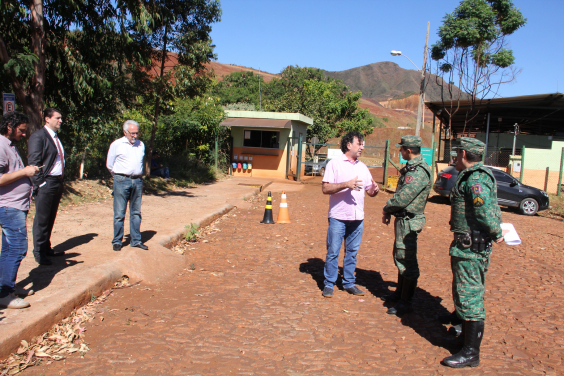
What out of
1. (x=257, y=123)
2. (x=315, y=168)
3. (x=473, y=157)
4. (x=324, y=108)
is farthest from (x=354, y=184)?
(x=324, y=108)

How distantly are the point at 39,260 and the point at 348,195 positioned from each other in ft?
12.1

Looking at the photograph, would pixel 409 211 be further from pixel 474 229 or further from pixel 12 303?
pixel 12 303

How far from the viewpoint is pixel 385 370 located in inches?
131

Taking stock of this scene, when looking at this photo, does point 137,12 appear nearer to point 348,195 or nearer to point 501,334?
point 348,195

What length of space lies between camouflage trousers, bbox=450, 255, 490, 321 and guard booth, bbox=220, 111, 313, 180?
705 inches

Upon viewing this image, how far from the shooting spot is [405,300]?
4.51m

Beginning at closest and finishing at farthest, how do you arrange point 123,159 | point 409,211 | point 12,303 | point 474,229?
point 474,229 < point 12,303 < point 409,211 < point 123,159

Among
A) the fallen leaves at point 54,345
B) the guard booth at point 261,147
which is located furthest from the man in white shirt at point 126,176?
the guard booth at point 261,147

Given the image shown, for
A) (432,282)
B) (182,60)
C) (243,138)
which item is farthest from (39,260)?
(243,138)

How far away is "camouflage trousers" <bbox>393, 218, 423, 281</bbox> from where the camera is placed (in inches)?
172

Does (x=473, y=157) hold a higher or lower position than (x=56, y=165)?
higher

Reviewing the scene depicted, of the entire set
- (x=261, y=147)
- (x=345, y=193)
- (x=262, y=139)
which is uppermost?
(x=262, y=139)

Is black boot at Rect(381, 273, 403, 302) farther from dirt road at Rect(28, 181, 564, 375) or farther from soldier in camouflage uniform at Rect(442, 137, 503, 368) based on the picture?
soldier in camouflage uniform at Rect(442, 137, 503, 368)

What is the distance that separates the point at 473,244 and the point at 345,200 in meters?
1.61
